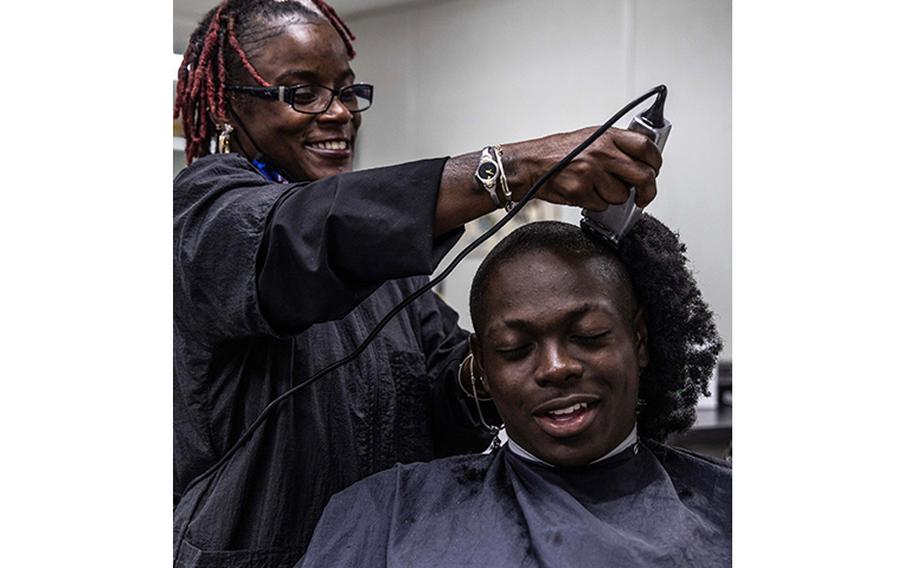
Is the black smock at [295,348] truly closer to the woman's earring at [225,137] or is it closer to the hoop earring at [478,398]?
the hoop earring at [478,398]

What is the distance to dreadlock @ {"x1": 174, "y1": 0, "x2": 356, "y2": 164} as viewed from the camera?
5.49ft

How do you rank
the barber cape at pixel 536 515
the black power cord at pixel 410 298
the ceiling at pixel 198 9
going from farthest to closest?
1. the ceiling at pixel 198 9
2. the barber cape at pixel 536 515
3. the black power cord at pixel 410 298

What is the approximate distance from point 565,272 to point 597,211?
111mm

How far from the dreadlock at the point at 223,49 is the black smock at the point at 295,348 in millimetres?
264

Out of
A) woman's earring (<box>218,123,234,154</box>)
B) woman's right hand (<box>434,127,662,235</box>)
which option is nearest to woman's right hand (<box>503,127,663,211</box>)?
woman's right hand (<box>434,127,662,235</box>)

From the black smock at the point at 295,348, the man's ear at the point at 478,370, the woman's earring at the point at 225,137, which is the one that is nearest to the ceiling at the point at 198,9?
the woman's earring at the point at 225,137

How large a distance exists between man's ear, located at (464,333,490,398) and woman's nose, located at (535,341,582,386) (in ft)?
0.48

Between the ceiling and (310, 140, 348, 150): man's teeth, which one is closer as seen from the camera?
(310, 140, 348, 150): man's teeth

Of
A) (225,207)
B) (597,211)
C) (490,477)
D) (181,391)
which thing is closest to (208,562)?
(181,391)

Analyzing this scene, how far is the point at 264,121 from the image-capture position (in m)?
1.66

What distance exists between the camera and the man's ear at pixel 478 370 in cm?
158

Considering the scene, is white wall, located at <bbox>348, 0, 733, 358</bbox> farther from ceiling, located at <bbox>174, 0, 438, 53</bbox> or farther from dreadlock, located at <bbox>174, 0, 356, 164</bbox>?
dreadlock, located at <bbox>174, 0, 356, 164</bbox>
